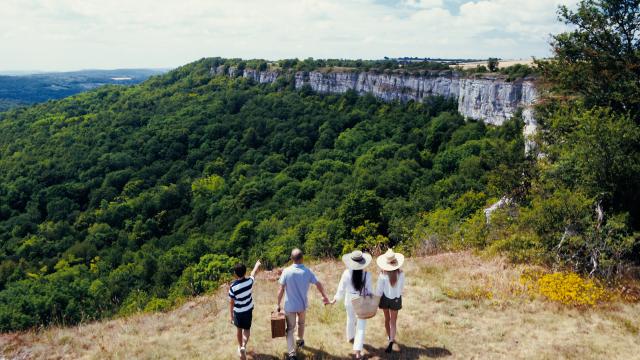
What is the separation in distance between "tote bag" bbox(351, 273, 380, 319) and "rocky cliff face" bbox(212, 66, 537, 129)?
25.3 m

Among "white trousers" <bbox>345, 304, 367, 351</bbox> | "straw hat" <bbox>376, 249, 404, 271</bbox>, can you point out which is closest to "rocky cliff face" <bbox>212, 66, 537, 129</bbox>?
"straw hat" <bbox>376, 249, 404, 271</bbox>

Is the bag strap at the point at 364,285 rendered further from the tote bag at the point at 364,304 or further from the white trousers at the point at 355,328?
the white trousers at the point at 355,328

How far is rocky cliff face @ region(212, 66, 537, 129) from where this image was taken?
42062 mm

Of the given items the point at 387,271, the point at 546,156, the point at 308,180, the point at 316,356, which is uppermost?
the point at 546,156

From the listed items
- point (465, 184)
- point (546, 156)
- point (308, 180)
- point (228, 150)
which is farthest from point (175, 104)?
point (546, 156)

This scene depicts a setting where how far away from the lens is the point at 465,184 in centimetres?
3347

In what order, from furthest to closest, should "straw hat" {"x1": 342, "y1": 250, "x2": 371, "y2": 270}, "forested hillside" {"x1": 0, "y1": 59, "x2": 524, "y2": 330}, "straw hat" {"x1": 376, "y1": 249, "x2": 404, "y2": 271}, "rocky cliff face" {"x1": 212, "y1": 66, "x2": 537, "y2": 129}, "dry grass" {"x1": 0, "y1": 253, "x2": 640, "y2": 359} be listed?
1. "rocky cliff face" {"x1": 212, "y1": 66, "x2": 537, "y2": 129}
2. "forested hillside" {"x1": 0, "y1": 59, "x2": 524, "y2": 330}
3. "dry grass" {"x1": 0, "y1": 253, "x2": 640, "y2": 359}
4. "straw hat" {"x1": 376, "y1": 249, "x2": 404, "y2": 271}
5. "straw hat" {"x1": 342, "y1": 250, "x2": 371, "y2": 270}

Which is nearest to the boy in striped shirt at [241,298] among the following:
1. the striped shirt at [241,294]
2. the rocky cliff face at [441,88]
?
the striped shirt at [241,294]

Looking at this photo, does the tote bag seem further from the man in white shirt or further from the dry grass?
the dry grass

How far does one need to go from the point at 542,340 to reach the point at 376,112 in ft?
185

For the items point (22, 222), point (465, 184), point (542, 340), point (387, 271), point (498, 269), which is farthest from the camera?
point (22, 222)

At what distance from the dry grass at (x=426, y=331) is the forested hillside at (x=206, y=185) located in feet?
23.1

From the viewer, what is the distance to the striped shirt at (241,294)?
6871 millimetres

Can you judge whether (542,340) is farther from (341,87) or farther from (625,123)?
(341,87)
